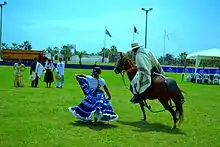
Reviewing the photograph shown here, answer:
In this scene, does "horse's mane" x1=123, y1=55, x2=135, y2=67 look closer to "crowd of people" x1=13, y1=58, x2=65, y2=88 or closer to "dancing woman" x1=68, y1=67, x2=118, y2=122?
"dancing woman" x1=68, y1=67, x2=118, y2=122

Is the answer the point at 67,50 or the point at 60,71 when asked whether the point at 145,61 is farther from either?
the point at 67,50

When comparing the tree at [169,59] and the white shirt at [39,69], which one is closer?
the white shirt at [39,69]

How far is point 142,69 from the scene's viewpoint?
12086mm

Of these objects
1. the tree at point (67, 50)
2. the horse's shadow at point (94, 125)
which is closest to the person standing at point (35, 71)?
the horse's shadow at point (94, 125)

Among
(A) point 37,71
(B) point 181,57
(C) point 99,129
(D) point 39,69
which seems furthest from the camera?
(B) point 181,57

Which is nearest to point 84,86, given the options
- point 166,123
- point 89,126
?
point 89,126

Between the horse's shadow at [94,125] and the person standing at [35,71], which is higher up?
the person standing at [35,71]

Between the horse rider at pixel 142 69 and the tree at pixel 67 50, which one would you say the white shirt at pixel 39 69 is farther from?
the tree at pixel 67 50

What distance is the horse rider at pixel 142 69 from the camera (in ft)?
39.3

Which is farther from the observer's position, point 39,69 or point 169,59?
point 169,59

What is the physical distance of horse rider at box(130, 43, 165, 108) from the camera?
39.3 feet

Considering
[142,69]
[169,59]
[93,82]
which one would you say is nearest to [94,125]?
[93,82]

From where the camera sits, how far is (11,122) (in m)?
11.6

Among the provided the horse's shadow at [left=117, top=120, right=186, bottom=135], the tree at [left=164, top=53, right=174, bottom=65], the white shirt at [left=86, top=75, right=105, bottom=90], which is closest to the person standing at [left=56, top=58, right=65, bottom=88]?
the horse's shadow at [left=117, top=120, right=186, bottom=135]
